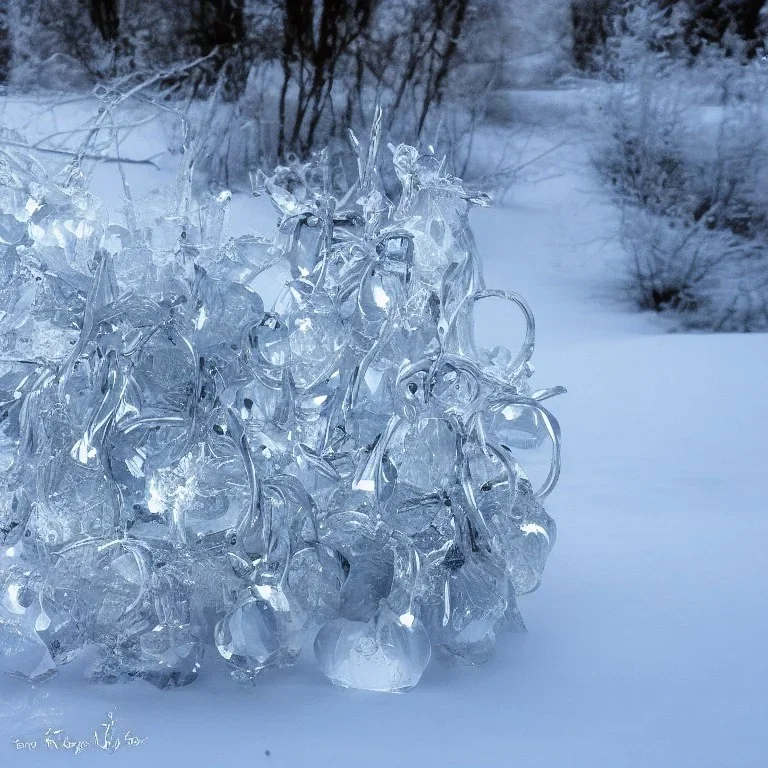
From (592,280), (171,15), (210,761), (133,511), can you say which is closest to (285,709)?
(210,761)

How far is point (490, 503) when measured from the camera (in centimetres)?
70

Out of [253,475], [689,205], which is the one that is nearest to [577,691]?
[253,475]

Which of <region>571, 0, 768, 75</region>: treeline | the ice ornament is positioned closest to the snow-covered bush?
<region>571, 0, 768, 75</region>: treeline

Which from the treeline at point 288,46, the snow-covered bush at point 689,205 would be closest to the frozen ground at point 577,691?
the snow-covered bush at point 689,205

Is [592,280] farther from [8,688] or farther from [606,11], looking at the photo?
[8,688]

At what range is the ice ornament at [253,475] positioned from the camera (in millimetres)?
625

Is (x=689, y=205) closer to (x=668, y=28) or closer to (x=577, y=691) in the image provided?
(x=668, y=28)

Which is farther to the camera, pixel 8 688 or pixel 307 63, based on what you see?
pixel 307 63

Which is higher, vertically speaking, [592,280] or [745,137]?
[745,137]

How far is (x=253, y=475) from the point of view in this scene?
597mm

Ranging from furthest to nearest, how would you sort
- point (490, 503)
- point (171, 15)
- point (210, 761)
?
point (171, 15)
point (490, 503)
point (210, 761)

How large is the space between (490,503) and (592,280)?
187cm

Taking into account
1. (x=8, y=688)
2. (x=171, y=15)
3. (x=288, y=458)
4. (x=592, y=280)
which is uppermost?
(x=171, y=15)

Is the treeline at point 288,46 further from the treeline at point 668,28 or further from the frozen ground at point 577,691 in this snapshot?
the frozen ground at point 577,691
